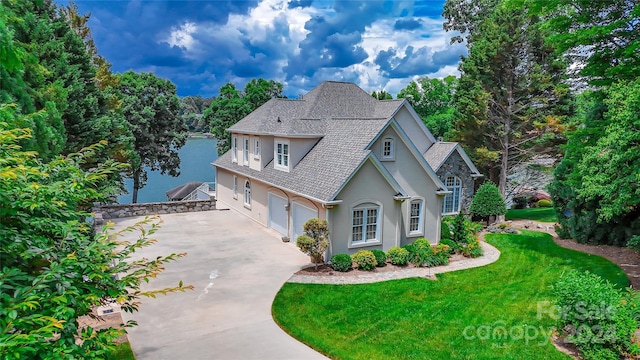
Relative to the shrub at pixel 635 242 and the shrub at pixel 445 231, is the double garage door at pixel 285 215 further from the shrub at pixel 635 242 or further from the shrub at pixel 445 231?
the shrub at pixel 635 242

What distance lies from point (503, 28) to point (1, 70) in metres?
27.8

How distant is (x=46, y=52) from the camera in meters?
21.2

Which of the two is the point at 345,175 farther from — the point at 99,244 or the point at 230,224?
the point at 99,244

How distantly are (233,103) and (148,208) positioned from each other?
15.4 meters

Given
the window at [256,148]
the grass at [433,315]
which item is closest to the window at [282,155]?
the window at [256,148]

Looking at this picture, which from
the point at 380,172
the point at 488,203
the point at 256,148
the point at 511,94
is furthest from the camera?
the point at 511,94

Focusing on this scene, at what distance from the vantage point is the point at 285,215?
20.1 meters

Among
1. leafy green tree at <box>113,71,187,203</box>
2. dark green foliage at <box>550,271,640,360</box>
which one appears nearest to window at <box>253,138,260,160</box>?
leafy green tree at <box>113,71,187,203</box>

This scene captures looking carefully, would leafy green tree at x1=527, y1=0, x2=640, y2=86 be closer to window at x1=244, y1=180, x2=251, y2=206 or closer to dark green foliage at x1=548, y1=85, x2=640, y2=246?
dark green foliage at x1=548, y1=85, x2=640, y2=246

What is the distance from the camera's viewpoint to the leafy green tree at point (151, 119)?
33.3 m

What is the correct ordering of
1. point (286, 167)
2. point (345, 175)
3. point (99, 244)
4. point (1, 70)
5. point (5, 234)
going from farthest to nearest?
point (286, 167), point (345, 175), point (1, 70), point (99, 244), point (5, 234)

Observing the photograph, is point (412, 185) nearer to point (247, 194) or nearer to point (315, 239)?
point (315, 239)

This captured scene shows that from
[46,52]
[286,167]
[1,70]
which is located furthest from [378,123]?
[46,52]

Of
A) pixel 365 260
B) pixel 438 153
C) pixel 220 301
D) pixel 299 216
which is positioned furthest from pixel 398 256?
pixel 438 153
